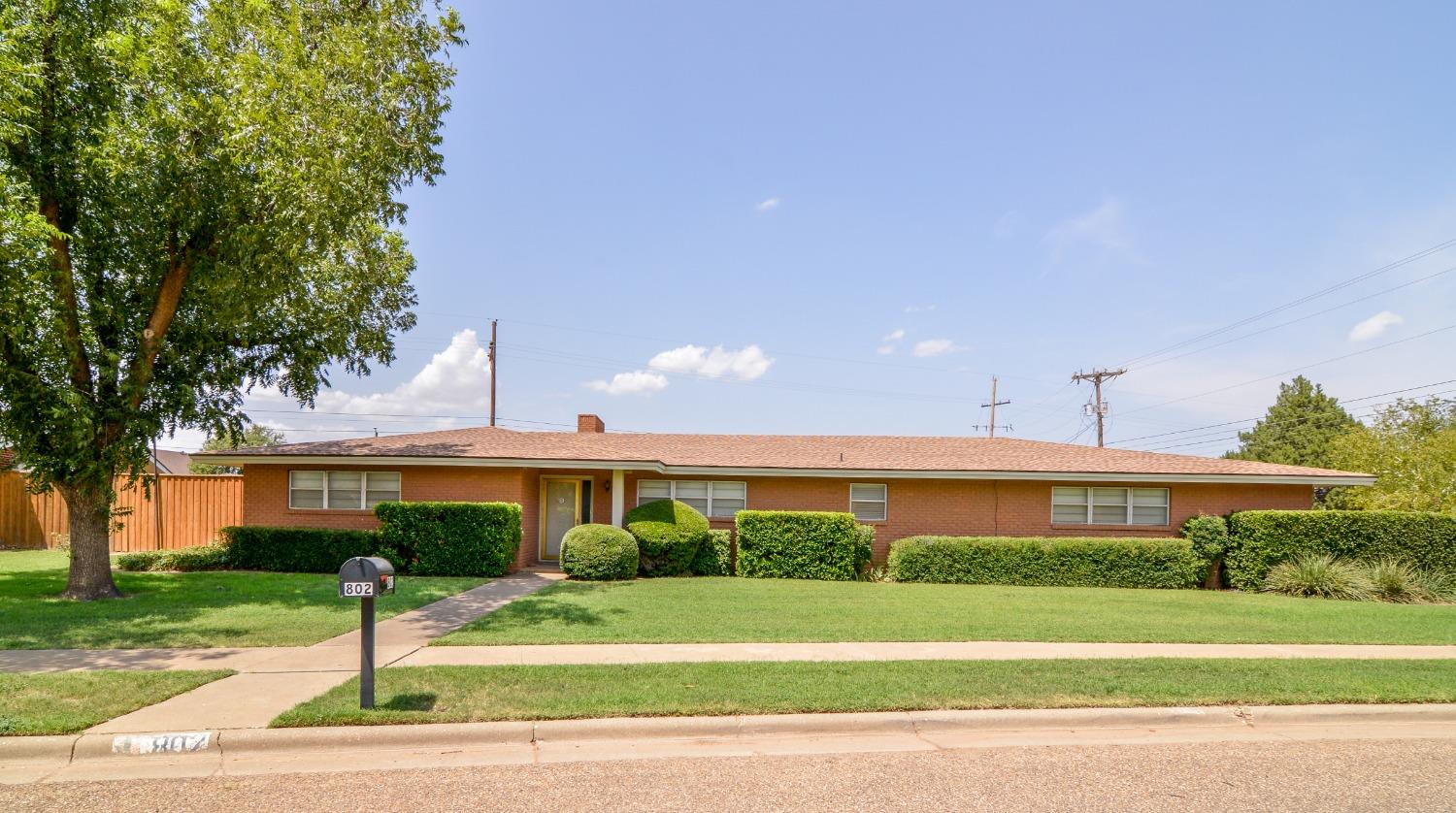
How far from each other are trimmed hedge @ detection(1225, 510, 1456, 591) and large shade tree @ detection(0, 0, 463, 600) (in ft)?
58.4

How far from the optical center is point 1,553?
64.5ft

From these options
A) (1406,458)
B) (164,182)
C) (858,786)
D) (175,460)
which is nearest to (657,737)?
(858,786)

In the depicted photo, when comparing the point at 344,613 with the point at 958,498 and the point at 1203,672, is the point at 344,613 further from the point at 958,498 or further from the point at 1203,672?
the point at 958,498

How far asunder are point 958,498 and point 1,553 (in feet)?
77.0

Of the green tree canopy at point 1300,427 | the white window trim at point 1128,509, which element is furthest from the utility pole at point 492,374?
the green tree canopy at point 1300,427

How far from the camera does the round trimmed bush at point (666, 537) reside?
16.7 metres

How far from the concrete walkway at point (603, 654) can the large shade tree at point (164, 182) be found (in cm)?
487

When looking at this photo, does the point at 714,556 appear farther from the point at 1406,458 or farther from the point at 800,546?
the point at 1406,458

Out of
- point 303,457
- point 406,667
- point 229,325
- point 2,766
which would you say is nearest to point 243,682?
point 406,667

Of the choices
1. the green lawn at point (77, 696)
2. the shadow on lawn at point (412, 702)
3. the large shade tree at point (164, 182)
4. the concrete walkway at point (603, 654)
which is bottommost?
the concrete walkway at point (603, 654)

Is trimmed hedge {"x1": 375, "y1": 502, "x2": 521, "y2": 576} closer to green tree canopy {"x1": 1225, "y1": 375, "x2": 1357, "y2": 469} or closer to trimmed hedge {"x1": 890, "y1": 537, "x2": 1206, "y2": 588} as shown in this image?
trimmed hedge {"x1": 890, "y1": 537, "x2": 1206, "y2": 588}

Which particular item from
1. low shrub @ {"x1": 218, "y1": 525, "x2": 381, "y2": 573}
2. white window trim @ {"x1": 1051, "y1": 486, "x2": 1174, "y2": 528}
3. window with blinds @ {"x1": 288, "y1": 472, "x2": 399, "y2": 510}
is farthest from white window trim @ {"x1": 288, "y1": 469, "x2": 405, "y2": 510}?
white window trim @ {"x1": 1051, "y1": 486, "x2": 1174, "y2": 528}

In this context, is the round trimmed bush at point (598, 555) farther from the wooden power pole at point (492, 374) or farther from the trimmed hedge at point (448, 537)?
the wooden power pole at point (492, 374)

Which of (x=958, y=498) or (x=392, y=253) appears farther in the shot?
(x=958, y=498)
